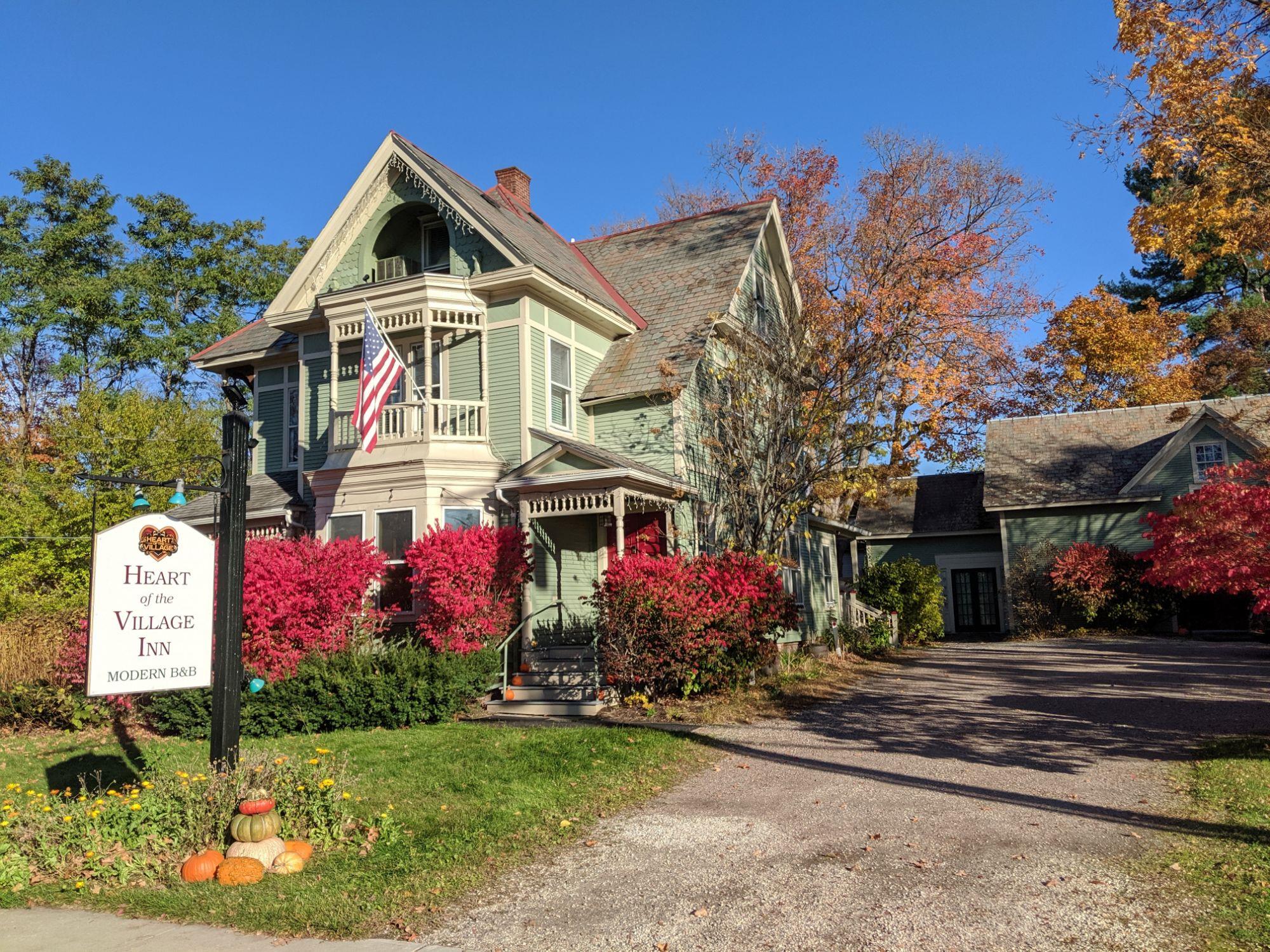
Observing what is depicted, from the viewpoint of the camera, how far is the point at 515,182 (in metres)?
22.4

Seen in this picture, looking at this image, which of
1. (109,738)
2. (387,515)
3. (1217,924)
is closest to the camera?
(1217,924)

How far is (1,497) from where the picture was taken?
24469mm

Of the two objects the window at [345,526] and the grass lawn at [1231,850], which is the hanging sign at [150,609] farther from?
the window at [345,526]

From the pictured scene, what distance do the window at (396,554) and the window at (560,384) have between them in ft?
10.8

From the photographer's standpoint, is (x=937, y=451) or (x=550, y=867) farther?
(x=937, y=451)

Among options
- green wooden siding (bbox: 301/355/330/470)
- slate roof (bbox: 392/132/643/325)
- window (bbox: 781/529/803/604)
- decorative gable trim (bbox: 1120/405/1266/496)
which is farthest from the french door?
green wooden siding (bbox: 301/355/330/470)

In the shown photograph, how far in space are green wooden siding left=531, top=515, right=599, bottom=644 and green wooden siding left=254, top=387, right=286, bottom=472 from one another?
7.06 metres

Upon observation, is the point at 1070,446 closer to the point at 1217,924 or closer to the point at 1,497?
the point at 1217,924

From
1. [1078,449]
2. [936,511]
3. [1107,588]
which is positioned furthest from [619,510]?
[1078,449]

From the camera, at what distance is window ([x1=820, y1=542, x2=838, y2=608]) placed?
24234 mm

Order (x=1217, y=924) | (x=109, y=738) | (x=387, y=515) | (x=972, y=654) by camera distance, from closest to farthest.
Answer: (x=1217, y=924), (x=109, y=738), (x=387, y=515), (x=972, y=654)

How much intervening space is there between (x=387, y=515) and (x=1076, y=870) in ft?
42.2

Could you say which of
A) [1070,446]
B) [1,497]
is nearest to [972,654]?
[1070,446]

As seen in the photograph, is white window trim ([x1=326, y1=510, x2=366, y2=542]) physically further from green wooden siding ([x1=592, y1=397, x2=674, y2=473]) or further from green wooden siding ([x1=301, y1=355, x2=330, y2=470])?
green wooden siding ([x1=592, y1=397, x2=674, y2=473])
